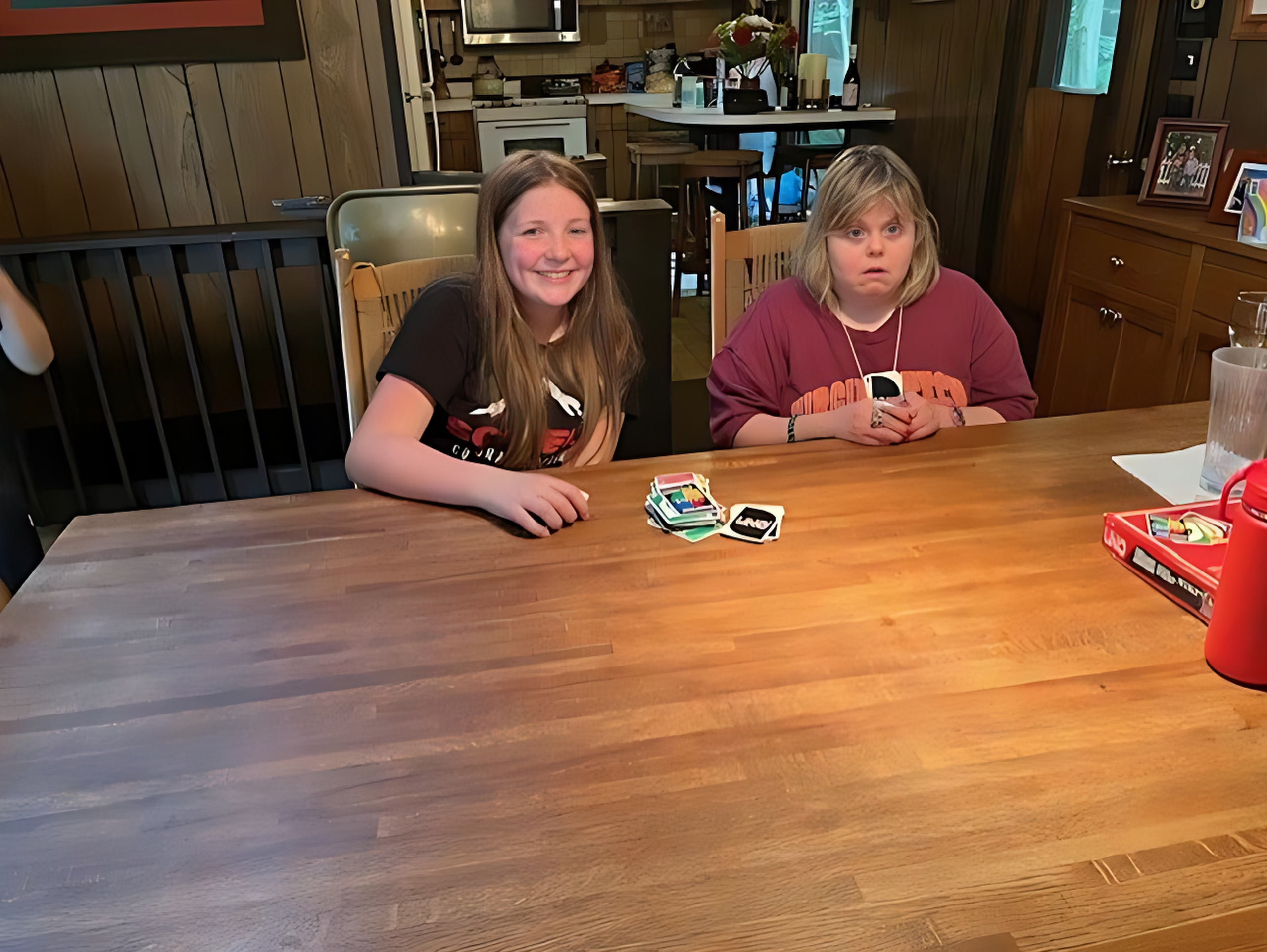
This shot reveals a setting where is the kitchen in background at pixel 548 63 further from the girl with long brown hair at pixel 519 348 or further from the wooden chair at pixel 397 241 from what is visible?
the girl with long brown hair at pixel 519 348

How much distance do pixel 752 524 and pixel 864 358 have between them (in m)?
0.65

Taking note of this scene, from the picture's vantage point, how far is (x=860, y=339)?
1.64 metres

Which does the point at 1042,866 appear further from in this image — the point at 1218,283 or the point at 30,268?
the point at 30,268

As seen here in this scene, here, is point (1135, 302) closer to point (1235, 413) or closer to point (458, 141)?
point (1235, 413)

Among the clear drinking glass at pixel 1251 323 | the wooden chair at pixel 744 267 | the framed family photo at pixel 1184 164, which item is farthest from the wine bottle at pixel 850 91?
the clear drinking glass at pixel 1251 323

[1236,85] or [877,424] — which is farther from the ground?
[1236,85]

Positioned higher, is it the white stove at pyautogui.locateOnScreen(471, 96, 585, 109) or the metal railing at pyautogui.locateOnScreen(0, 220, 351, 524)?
the white stove at pyautogui.locateOnScreen(471, 96, 585, 109)

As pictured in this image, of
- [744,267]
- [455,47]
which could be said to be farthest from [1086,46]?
[455,47]

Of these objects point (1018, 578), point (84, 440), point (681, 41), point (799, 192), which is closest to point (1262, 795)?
point (1018, 578)

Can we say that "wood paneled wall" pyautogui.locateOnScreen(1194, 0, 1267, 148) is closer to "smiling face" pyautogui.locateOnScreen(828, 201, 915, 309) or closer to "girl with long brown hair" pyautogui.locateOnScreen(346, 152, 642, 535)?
"smiling face" pyautogui.locateOnScreen(828, 201, 915, 309)

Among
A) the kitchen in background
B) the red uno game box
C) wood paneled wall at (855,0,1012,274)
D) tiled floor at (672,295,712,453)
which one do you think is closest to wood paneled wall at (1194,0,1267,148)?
wood paneled wall at (855,0,1012,274)

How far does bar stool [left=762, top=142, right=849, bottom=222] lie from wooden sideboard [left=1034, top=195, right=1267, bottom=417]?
87.1 inches

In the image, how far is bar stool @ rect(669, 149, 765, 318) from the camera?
15.3 ft

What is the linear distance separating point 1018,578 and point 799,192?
5.51 meters
